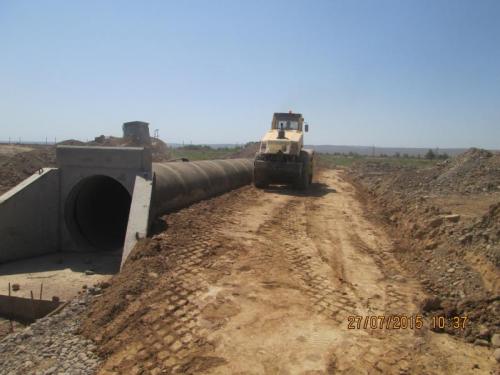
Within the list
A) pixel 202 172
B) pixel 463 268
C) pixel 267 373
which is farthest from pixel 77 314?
pixel 202 172

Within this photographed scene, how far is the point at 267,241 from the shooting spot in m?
7.46

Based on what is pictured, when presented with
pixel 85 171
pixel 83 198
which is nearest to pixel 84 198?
pixel 83 198

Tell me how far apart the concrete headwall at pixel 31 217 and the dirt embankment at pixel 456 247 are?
8176mm

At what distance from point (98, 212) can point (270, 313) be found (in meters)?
8.39

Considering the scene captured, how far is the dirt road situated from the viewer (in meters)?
3.80

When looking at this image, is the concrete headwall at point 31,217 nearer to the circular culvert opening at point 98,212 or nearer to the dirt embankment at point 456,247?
the circular culvert opening at point 98,212

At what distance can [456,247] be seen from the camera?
6625mm

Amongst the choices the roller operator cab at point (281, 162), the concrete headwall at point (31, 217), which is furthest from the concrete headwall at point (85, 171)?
the roller operator cab at point (281, 162)

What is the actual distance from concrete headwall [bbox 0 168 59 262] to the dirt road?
4.23 m

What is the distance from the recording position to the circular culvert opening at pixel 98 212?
10391 mm
